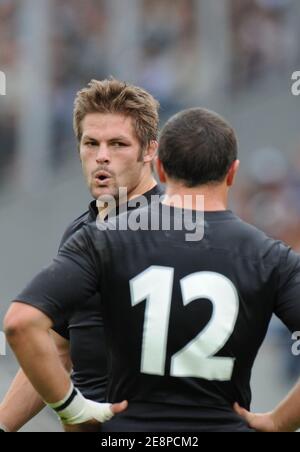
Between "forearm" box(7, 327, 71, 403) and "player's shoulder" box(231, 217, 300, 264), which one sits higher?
"player's shoulder" box(231, 217, 300, 264)

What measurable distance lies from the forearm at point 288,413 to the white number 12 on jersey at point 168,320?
0.34 meters

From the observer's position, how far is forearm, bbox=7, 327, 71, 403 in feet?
13.0

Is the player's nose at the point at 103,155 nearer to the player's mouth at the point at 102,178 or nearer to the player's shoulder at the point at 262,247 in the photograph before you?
the player's mouth at the point at 102,178

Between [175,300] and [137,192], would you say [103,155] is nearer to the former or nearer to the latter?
[137,192]

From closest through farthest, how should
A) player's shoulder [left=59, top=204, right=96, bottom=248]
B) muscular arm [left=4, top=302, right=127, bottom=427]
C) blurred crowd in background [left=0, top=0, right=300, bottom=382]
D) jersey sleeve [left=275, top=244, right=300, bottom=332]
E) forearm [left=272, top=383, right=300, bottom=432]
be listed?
muscular arm [left=4, top=302, right=127, bottom=427], jersey sleeve [left=275, top=244, right=300, bottom=332], forearm [left=272, top=383, right=300, bottom=432], player's shoulder [left=59, top=204, right=96, bottom=248], blurred crowd in background [left=0, top=0, right=300, bottom=382]

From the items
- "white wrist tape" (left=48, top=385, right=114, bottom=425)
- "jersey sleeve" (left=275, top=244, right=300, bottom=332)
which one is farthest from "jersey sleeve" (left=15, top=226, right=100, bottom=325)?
"jersey sleeve" (left=275, top=244, right=300, bottom=332)

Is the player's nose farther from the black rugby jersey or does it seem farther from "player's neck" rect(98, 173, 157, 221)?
the black rugby jersey

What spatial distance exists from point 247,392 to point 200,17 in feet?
30.5

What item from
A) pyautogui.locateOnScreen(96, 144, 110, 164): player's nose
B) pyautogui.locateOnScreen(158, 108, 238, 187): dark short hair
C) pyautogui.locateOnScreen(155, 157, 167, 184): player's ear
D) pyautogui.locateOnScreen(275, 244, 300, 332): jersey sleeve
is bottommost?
pyautogui.locateOnScreen(275, 244, 300, 332): jersey sleeve

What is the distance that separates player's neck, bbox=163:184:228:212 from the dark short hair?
29mm

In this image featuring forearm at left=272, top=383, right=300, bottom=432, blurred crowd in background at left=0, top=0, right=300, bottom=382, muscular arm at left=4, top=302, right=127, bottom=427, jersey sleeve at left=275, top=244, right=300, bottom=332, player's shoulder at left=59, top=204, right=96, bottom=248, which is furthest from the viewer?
blurred crowd in background at left=0, top=0, right=300, bottom=382

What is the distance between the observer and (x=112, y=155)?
5.14m

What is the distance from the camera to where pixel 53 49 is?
44.1 ft

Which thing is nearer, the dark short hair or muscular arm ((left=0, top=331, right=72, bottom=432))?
the dark short hair
